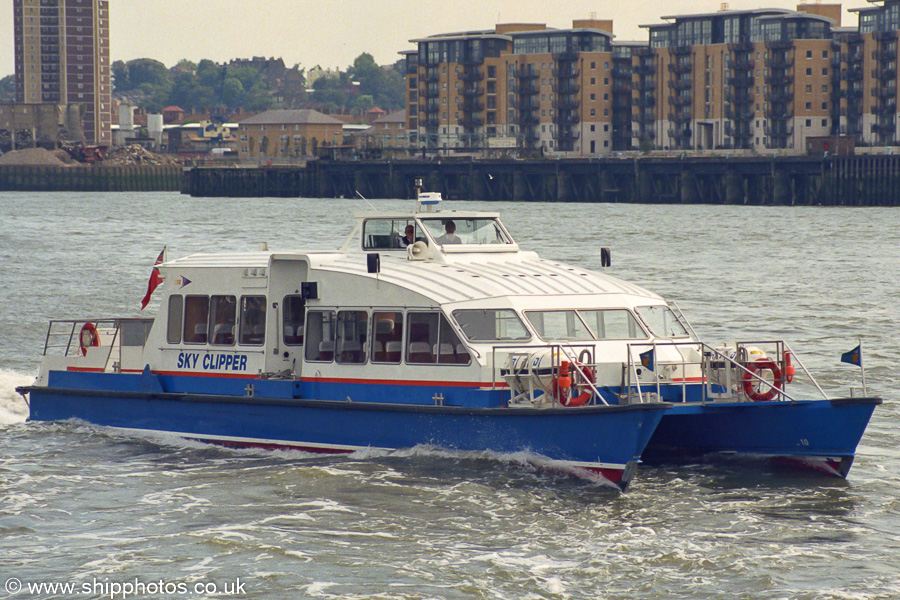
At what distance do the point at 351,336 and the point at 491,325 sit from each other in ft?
6.53

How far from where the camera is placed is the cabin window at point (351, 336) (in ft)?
55.8

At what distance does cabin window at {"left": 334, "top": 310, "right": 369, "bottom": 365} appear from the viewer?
17.0 m

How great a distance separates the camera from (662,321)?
17.2 m

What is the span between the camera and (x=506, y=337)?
16281 mm

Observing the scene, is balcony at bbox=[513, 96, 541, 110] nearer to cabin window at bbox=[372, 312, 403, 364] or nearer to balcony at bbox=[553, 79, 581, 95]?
balcony at bbox=[553, 79, 581, 95]

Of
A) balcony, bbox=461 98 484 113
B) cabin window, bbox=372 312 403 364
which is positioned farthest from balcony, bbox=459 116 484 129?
cabin window, bbox=372 312 403 364

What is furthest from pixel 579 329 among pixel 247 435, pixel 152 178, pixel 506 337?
pixel 152 178

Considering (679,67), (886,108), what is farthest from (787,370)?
(679,67)

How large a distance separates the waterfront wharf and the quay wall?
33.2m

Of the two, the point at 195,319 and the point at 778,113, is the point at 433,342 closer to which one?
the point at 195,319

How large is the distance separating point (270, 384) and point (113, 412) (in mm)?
3033

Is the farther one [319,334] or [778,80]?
[778,80]

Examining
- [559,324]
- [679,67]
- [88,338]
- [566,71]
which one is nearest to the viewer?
[559,324]

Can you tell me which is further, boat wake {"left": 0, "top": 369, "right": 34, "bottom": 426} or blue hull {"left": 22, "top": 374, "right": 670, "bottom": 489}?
boat wake {"left": 0, "top": 369, "right": 34, "bottom": 426}
